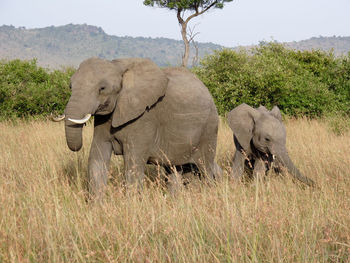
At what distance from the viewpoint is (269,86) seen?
13039 mm

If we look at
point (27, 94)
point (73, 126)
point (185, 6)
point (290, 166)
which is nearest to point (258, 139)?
point (290, 166)

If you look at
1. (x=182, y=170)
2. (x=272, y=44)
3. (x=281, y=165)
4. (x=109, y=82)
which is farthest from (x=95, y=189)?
(x=272, y=44)

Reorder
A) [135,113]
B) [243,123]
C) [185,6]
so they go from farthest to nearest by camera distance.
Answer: [185,6] → [243,123] → [135,113]

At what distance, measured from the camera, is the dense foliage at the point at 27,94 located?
40.2 feet

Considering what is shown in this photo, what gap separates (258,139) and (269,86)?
23.5 feet

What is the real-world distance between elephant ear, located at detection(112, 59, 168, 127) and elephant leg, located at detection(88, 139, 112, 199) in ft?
1.25

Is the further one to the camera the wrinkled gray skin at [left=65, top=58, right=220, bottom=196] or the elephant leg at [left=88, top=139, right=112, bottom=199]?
the elephant leg at [left=88, top=139, right=112, bottom=199]

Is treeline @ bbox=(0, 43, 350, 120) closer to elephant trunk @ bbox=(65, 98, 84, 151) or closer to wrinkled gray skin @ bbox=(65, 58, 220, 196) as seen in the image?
wrinkled gray skin @ bbox=(65, 58, 220, 196)

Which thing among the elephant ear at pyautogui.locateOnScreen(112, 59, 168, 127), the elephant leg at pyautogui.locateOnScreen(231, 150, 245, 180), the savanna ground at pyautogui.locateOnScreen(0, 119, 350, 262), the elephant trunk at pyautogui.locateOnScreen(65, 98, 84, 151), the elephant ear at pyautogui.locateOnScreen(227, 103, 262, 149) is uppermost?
the elephant ear at pyautogui.locateOnScreen(112, 59, 168, 127)

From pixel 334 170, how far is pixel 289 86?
7642mm

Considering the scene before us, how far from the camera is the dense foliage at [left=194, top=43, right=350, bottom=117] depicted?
1301cm

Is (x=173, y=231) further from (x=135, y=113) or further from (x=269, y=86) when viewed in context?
(x=269, y=86)

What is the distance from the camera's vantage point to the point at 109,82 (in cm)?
414

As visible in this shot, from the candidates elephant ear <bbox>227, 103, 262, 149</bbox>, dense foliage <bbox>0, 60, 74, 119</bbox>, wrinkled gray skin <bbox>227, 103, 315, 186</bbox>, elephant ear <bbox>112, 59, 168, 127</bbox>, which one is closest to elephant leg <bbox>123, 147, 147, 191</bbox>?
elephant ear <bbox>112, 59, 168, 127</bbox>
